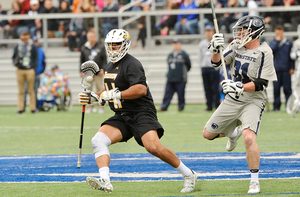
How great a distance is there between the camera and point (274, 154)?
8430mm

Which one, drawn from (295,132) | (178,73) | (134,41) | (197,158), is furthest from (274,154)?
(134,41)

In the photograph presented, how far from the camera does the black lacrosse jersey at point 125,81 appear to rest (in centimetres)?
607

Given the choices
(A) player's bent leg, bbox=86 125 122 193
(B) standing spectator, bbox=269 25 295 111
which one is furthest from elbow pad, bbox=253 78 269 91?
(B) standing spectator, bbox=269 25 295 111

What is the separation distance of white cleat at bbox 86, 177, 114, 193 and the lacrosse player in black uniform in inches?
9.4

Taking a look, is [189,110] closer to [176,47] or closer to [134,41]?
→ [176,47]

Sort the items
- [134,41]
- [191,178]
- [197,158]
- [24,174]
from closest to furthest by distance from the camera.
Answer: [191,178] → [24,174] → [197,158] → [134,41]

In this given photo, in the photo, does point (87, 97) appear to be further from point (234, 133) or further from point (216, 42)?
point (234, 133)

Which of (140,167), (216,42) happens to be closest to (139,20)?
(140,167)

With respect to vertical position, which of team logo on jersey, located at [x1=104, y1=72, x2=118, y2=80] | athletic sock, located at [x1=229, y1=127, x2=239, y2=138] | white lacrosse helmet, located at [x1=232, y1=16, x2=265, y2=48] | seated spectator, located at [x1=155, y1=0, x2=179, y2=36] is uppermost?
white lacrosse helmet, located at [x1=232, y1=16, x2=265, y2=48]

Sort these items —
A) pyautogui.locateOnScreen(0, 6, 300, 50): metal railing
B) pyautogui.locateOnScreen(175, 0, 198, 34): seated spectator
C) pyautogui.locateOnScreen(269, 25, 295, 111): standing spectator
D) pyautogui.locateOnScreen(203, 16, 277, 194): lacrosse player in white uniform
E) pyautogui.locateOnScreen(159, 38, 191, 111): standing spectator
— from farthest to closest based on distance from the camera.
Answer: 1. pyautogui.locateOnScreen(175, 0, 198, 34): seated spectator
2. pyautogui.locateOnScreen(0, 6, 300, 50): metal railing
3. pyautogui.locateOnScreen(159, 38, 191, 111): standing spectator
4. pyautogui.locateOnScreen(269, 25, 295, 111): standing spectator
5. pyautogui.locateOnScreen(203, 16, 277, 194): lacrosse player in white uniform

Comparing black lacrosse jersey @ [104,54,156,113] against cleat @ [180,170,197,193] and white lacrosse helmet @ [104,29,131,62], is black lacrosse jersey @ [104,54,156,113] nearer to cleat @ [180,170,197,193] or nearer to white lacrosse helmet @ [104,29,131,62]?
white lacrosse helmet @ [104,29,131,62]

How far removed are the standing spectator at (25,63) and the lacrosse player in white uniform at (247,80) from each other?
10.3m

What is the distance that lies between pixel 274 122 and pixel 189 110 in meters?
4.40

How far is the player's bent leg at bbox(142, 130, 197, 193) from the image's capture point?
583 centimetres
